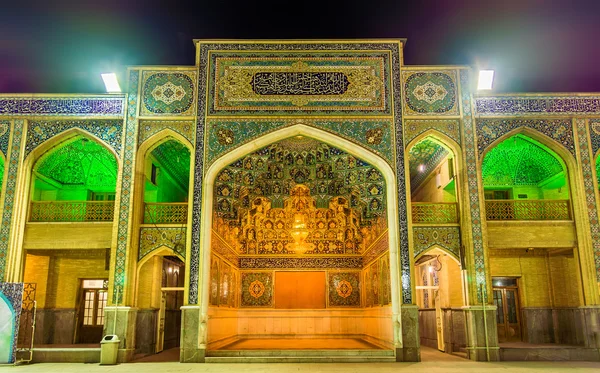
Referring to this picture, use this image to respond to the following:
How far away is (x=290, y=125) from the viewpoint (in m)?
10.0

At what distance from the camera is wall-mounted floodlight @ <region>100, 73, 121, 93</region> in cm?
1014

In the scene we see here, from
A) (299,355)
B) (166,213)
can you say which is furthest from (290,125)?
(299,355)

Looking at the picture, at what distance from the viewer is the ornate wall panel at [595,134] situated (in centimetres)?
1006

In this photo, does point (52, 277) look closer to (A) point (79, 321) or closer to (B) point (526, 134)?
(A) point (79, 321)

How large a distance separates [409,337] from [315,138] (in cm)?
411

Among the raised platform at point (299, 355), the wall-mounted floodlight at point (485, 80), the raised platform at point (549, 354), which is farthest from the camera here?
the wall-mounted floodlight at point (485, 80)

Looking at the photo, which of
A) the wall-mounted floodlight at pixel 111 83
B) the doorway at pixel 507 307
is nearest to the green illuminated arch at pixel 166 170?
the wall-mounted floodlight at pixel 111 83

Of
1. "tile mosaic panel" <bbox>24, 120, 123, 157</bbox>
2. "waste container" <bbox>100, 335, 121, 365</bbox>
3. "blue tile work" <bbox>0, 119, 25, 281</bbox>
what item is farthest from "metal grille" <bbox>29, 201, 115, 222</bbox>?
"waste container" <bbox>100, 335, 121, 365</bbox>

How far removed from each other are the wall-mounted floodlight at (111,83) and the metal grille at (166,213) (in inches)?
95.0

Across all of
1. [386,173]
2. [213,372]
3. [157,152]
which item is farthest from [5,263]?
[386,173]

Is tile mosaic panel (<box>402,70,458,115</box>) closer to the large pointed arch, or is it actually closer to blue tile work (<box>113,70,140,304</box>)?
the large pointed arch

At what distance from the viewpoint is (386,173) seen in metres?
9.90

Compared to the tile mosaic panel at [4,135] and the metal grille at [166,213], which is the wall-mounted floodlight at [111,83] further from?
the metal grille at [166,213]

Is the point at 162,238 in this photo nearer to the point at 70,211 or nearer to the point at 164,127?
the point at 70,211
